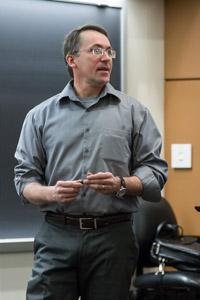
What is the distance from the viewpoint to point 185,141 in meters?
3.05

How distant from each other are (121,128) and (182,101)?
4.56ft

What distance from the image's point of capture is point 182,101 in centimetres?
307

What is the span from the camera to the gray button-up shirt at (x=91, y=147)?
171 cm

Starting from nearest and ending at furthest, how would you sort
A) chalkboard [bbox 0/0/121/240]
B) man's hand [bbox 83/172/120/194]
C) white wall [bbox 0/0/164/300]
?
man's hand [bbox 83/172/120/194] → chalkboard [bbox 0/0/121/240] → white wall [bbox 0/0/164/300]

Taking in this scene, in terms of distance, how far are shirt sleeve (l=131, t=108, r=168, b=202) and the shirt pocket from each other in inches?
2.2

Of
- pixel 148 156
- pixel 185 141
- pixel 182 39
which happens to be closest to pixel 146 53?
pixel 182 39

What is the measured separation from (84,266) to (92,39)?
822 millimetres

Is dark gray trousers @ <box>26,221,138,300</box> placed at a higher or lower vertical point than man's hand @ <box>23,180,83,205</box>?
lower

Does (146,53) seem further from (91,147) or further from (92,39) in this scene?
(91,147)

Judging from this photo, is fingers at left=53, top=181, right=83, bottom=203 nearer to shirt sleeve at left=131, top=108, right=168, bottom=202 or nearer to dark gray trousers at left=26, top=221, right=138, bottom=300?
dark gray trousers at left=26, top=221, right=138, bottom=300

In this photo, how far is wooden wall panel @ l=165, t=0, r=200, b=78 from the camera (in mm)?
3037

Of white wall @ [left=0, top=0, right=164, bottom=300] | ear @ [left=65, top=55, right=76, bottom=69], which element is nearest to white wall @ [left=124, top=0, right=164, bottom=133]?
white wall @ [left=0, top=0, right=164, bottom=300]

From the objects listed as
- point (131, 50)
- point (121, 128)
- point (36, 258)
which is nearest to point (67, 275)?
point (36, 258)

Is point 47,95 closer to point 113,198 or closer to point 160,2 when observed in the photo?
point 160,2
